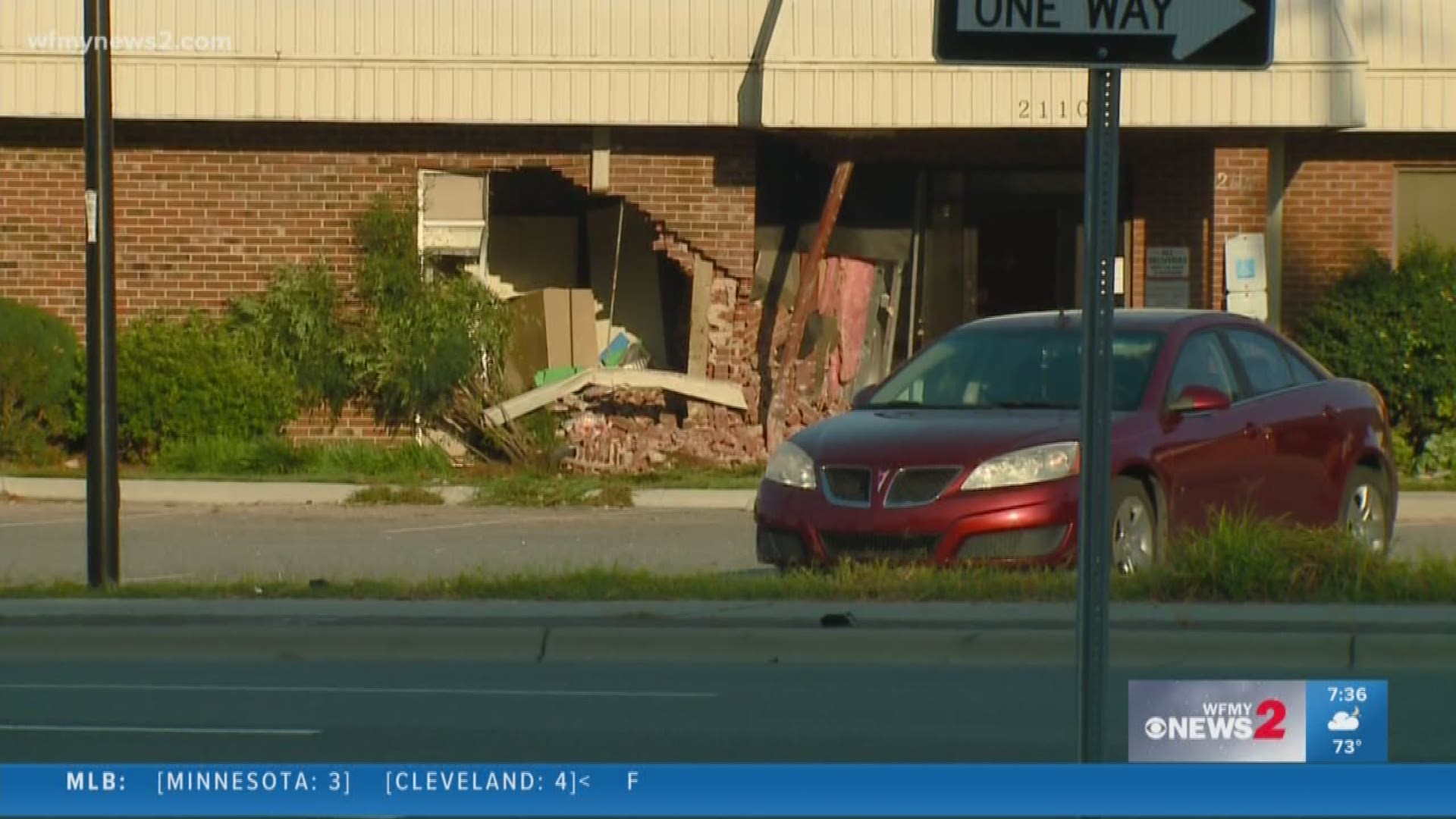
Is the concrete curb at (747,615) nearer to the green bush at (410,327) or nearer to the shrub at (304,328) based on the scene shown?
the green bush at (410,327)

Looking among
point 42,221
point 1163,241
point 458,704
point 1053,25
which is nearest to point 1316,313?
point 1163,241

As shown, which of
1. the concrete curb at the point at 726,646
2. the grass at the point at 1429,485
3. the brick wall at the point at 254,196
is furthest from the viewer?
the brick wall at the point at 254,196

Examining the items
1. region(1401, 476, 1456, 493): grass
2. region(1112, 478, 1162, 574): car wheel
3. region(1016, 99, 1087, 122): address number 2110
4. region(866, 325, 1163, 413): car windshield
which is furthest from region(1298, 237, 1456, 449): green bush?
region(1112, 478, 1162, 574): car wheel

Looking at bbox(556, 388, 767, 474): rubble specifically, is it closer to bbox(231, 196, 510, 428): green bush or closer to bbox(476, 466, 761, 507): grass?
bbox(476, 466, 761, 507): grass

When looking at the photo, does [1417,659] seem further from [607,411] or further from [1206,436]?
[607,411]

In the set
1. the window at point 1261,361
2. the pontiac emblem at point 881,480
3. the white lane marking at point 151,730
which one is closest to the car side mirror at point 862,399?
the pontiac emblem at point 881,480

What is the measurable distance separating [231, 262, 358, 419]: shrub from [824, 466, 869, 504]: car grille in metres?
10.4

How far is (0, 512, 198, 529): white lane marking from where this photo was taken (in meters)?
16.2

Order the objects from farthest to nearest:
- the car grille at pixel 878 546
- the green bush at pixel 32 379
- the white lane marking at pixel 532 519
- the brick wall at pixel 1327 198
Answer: the brick wall at pixel 1327 198 < the green bush at pixel 32 379 < the white lane marking at pixel 532 519 < the car grille at pixel 878 546

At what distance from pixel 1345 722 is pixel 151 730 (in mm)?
4352

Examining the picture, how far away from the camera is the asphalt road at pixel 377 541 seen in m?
13.3

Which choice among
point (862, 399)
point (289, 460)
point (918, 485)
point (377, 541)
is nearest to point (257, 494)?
point (289, 460)

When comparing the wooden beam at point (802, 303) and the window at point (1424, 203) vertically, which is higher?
the window at point (1424, 203)

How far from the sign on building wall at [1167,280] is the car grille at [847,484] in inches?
428
